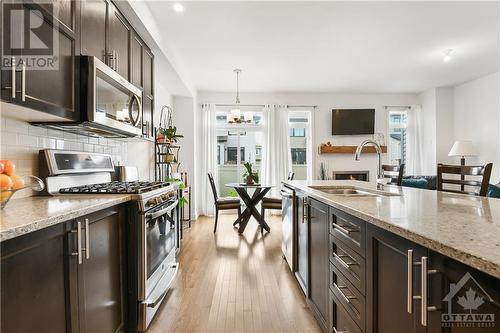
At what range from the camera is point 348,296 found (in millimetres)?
1344

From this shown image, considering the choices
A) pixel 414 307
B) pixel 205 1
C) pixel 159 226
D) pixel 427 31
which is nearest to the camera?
pixel 414 307

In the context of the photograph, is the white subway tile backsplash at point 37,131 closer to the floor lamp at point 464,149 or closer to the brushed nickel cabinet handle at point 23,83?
the brushed nickel cabinet handle at point 23,83

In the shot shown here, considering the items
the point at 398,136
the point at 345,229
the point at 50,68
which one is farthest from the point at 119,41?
the point at 398,136

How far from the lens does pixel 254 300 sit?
7.45 feet

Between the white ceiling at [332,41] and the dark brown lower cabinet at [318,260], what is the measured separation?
2.17m

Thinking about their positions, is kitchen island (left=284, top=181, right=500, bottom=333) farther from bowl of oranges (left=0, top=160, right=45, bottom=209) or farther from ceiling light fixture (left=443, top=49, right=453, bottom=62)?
ceiling light fixture (left=443, top=49, right=453, bottom=62)

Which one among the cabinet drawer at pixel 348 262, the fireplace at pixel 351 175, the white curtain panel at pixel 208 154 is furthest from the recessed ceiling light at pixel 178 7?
the fireplace at pixel 351 175

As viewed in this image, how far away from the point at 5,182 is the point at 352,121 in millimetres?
6175

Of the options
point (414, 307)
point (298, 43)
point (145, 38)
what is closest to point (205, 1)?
point (145, 38)

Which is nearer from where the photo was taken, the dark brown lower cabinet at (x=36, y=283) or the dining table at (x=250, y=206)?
the dark brown lower cabinet at (x=36, y=283)

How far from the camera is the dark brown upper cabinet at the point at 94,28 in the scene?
1759 mm

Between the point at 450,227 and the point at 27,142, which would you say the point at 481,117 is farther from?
the point at 27,142

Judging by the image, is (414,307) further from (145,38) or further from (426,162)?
(426,162)

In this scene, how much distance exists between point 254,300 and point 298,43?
3136mm
